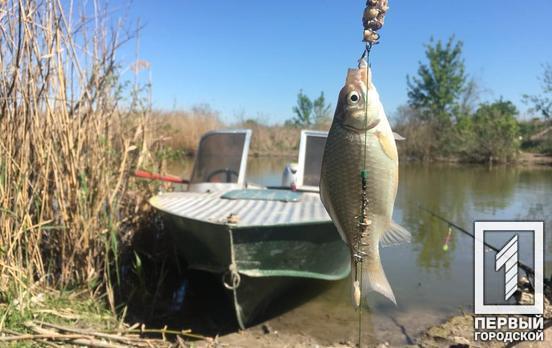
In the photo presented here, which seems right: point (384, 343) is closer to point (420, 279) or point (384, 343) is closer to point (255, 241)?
point (255, 241)

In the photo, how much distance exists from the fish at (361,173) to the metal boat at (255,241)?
9.01 ft

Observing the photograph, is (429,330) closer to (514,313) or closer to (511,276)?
(514,313)

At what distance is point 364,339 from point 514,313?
1617 mm

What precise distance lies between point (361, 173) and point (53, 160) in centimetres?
354

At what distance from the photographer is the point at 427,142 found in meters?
34.0

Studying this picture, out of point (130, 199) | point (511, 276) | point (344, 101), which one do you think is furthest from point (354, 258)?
point (511, 276)

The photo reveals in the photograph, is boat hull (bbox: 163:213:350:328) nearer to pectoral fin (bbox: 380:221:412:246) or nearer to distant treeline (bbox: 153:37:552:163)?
pectoral fin (bbox: 380:221:412:246)

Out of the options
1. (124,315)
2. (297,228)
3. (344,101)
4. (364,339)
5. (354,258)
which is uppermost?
(344,101)

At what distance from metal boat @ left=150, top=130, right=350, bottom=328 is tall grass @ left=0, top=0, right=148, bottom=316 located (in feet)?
2.97

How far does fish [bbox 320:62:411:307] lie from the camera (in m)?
1.77

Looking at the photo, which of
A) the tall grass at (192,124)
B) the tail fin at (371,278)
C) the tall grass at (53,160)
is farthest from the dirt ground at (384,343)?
the tall grass at (192,124)

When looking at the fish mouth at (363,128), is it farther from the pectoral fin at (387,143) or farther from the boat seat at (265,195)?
the boat seat at (265,195)

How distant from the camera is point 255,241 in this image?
4.77 metres

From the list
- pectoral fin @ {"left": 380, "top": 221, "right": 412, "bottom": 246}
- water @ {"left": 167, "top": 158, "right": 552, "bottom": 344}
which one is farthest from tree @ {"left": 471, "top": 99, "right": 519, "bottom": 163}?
pectoral fin @ {"left": 380, "top": 221, "right": 412, "bottom": 246}
